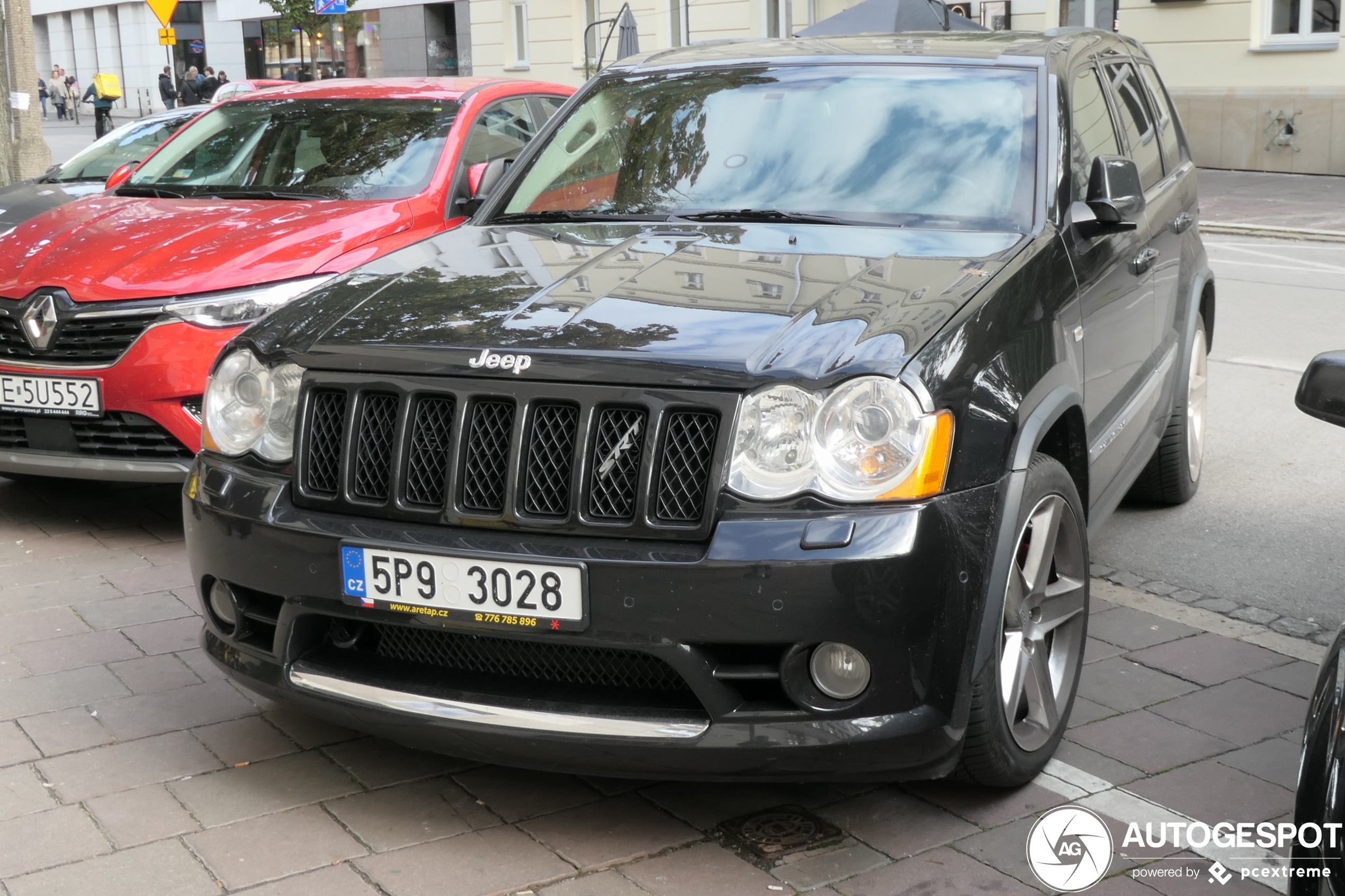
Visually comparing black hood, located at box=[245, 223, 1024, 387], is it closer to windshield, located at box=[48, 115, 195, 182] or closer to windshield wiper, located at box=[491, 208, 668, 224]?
windshield wiper, located at box=[491, 208, 668, 224]

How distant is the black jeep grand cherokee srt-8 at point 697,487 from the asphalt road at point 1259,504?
1.35 meters

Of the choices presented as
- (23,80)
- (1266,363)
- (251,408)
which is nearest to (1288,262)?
(1266,363)

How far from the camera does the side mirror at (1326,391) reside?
249 centimetres

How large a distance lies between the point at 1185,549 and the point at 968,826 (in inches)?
96.1

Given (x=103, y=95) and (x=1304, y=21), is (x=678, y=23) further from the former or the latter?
(x=103, y=95)

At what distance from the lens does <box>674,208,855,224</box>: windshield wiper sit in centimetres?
391

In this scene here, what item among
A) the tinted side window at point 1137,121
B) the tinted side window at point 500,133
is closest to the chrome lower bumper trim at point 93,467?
the tinted side window at point 500,133

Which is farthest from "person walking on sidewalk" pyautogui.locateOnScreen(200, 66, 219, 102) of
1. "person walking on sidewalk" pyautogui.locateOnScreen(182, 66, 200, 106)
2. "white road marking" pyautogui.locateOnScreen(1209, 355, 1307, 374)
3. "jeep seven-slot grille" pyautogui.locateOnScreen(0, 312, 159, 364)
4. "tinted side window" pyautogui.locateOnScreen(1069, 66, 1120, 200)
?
"tinted side window" pyautogui.locateOnScreen(1069, 66, 1120, 200)

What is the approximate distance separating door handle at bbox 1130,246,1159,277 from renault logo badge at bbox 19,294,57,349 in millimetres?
3754

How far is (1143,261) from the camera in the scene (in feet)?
15.1

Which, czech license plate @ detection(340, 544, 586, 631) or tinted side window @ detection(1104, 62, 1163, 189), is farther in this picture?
tinted side window @ detection(1104, 62, 1163, 189)

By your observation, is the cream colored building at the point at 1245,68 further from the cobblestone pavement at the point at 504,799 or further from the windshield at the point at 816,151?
the cobblestone pavement at the point at 504,799

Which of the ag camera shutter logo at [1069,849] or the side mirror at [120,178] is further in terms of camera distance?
the side mirror at [120,178]

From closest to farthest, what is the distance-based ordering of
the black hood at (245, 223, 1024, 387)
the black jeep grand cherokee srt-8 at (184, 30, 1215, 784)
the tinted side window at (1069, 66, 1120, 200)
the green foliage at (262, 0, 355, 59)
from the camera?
the black jeep grand cherokee srt-8 at (184, 30, 1215, 784)
the black hood at (245, 223, 1024, 387)
the tinted side window at (1069, 66, 1120, 200)
the green foliage at (262, 0, 355, 59)
